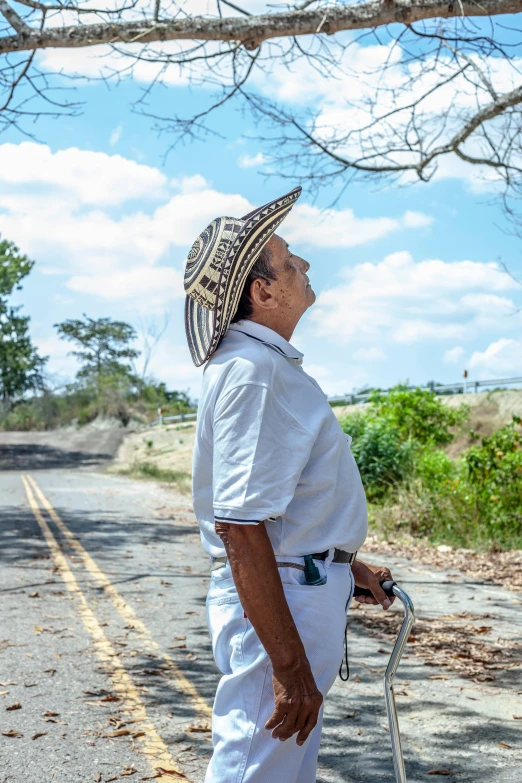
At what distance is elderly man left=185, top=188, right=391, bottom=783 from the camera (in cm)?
221

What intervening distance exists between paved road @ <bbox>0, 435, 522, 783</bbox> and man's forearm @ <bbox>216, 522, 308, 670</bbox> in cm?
222

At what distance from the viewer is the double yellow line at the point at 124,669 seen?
4.42 meters

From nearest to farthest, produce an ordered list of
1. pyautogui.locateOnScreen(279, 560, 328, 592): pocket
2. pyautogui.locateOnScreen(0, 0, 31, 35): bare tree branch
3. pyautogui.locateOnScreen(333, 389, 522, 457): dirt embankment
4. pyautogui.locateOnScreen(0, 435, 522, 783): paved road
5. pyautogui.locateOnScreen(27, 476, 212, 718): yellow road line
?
pyautogui.locateOnScreen(279, 560, 328, 592): pocket < pyautogui.locateOnScreen(0, 435, 522, 783): paved road < pyautogui.locateOnScreen(27, 476, 212, 718): yellow road line < pyautogui.locateOnScreen(0, 0, 31, 35): bare tree branch < pyautogui.locateOnScreen(333, 389, 522, 457): dirt embankment

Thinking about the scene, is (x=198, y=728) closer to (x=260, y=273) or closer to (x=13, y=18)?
(x=260, y=273)

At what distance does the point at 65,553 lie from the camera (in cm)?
1101

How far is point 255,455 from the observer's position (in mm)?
2207

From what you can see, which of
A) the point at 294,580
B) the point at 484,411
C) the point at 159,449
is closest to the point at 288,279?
the point at 294,580

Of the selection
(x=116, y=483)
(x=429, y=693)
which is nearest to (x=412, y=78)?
(x=429, y=693)

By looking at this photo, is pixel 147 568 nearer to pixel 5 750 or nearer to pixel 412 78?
pixel 5 750

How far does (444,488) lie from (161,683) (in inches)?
332

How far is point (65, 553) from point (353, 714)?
674cm

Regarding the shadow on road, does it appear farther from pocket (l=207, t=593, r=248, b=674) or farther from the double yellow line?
pocket (l=207, t=593, r=248, b=674)

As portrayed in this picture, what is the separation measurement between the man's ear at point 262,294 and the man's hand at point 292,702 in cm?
102

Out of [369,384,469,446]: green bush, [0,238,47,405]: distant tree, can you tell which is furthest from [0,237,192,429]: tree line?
[369,384,469,446]: green bush
